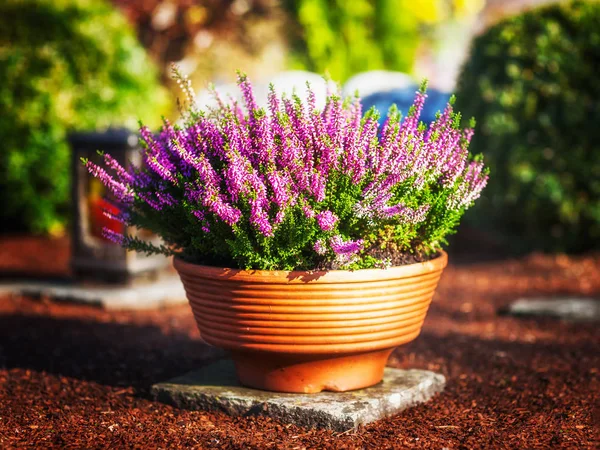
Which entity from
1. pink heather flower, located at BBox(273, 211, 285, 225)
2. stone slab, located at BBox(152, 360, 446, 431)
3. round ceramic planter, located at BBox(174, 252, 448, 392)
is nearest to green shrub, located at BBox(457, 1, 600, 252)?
stone slab, located at BBox(152, 360, 446, 431)

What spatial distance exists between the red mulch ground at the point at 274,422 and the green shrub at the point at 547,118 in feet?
2.92

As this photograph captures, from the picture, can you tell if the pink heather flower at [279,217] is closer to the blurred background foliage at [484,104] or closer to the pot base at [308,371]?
the pot base at [308,371]

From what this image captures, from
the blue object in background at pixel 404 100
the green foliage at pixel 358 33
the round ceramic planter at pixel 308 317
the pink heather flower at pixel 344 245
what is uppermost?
the green foliage at pixel 358 33

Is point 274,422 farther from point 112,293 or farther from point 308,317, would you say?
point 112,293

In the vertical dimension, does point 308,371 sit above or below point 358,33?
below

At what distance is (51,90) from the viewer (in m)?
7.95

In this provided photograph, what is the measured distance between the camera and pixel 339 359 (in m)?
3.36

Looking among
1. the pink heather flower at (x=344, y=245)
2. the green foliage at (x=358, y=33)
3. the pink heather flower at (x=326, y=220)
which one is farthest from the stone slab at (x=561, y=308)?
the green foliage at (x=358, y=33)

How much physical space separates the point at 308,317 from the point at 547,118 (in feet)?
15.7

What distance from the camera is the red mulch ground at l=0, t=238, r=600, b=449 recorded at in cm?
308

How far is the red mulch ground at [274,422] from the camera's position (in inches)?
121

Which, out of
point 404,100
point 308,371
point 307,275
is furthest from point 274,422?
point 404,100

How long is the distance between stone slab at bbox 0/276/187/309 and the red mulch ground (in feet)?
0.45

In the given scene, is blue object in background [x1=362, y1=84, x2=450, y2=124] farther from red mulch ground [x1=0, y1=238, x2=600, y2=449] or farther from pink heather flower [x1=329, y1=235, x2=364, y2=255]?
pink heather flower [x1=329, y1=235, x2=364, y2=255]
